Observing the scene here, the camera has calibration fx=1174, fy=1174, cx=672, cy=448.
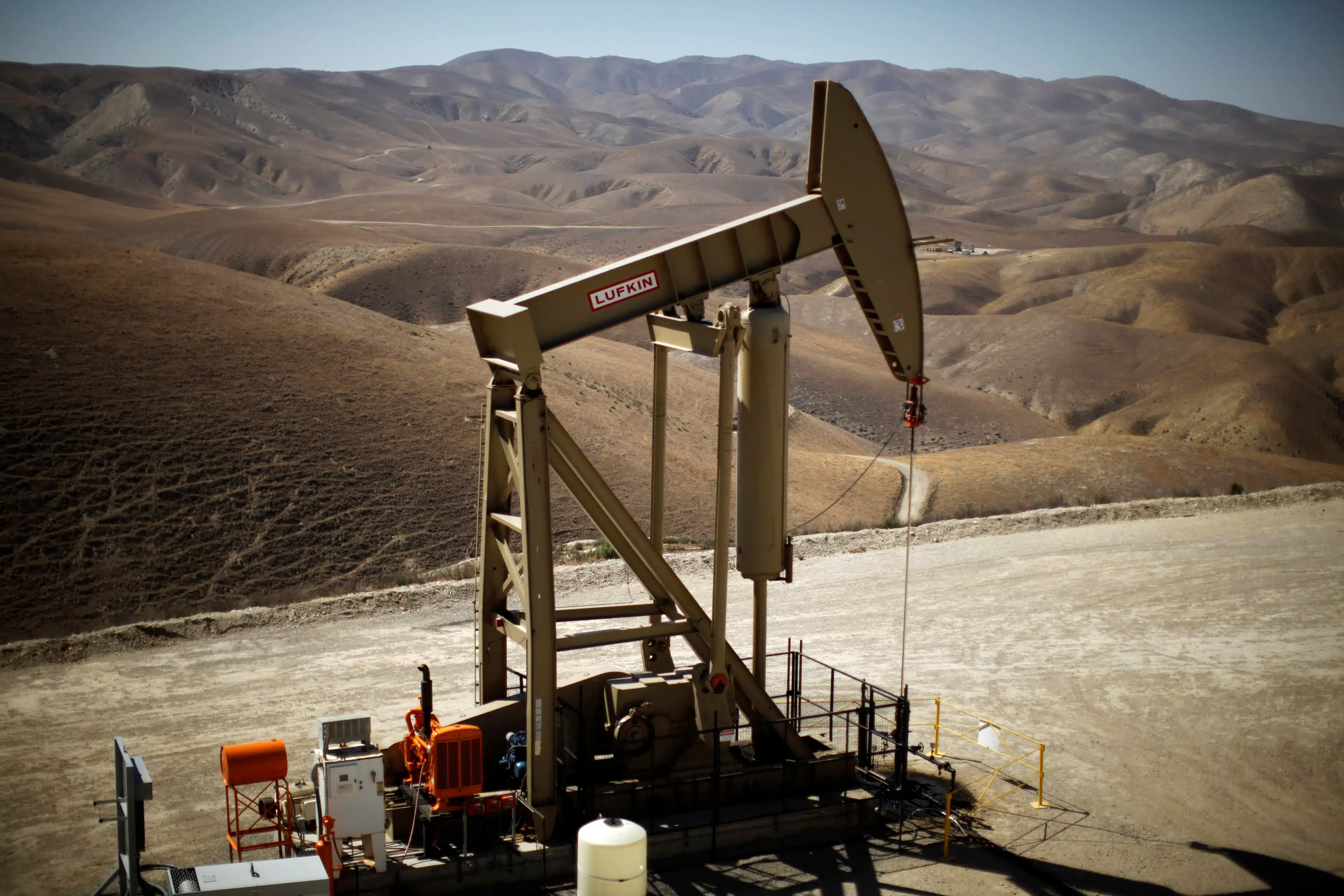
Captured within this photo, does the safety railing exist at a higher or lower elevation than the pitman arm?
lower

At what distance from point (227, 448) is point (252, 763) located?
64.4 feet

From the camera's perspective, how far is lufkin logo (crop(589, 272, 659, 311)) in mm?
11391

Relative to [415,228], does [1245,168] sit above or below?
above

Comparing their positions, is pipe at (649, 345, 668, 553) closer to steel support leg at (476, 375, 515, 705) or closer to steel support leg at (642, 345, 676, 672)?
steel support leg at (642, 345, 676, 672)

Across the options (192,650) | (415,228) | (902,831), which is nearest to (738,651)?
(902,831)

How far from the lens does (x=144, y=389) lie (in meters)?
29.4

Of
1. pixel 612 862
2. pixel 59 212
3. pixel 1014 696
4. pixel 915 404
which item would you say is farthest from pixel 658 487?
pixel 59 212

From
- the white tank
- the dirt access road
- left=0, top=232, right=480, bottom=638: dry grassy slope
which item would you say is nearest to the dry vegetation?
left=0, top=232, right=480, bottom=638: dry grassy slope

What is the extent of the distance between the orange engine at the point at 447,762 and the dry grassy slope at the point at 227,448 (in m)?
13.3

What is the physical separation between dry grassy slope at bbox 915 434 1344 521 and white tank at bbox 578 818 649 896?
78.5ft

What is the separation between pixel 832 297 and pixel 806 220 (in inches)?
2824

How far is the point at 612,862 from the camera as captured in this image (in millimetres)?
9633

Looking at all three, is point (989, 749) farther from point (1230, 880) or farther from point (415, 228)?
point (415, 228)

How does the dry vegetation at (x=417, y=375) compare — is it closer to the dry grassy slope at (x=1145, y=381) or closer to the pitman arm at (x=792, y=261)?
the dry grassy slope at (x=1145, y=381)
